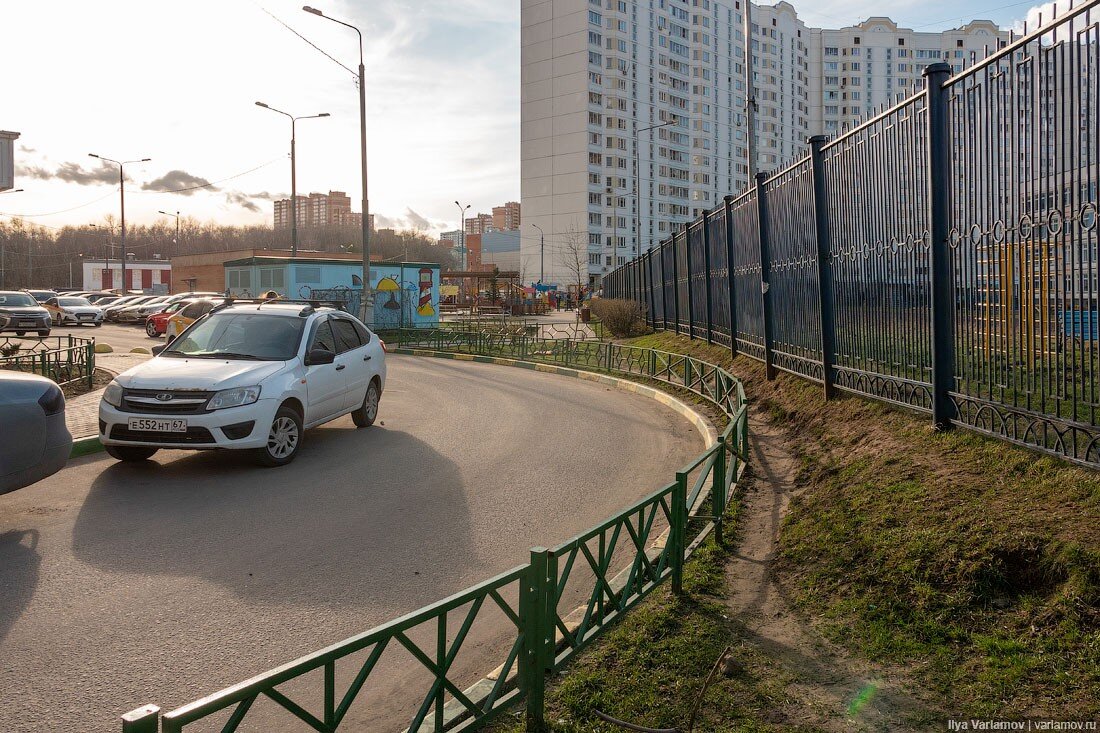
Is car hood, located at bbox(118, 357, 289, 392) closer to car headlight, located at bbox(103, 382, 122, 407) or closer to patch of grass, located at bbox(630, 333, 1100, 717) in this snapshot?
car headlight, located at bbox(103, 382, 122, 407)

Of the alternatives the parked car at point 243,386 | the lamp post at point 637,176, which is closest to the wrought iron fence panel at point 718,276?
the parked car at point 243,386

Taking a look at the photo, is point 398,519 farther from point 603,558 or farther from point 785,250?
point 785,250

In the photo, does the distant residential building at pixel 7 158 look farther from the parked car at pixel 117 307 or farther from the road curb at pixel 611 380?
the parked car at pixel 117 307

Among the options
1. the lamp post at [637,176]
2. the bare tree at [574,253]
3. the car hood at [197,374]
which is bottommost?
the car hood at [197,374]

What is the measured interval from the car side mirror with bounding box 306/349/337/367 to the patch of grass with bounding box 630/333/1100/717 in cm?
586

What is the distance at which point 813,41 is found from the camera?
432ft

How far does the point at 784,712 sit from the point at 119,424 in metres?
7.33

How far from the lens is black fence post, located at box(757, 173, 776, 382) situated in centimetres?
1215

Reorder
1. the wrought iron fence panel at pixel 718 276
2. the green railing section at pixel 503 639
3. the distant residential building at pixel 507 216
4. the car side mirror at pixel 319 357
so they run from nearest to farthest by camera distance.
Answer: the green railing section at pixel 503 639 → the car side mirror at pixel 319 357 → the wrought iron fence panel at pixel 718 276 → the distant residential building at pixel 507 216

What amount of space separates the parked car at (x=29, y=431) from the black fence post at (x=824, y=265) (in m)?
7.47

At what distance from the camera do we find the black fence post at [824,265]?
9.37m

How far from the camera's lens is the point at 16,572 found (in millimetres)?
5660

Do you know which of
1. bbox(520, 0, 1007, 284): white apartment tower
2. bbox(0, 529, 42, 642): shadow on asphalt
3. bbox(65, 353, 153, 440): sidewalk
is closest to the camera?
bbox(0, 529, 42, 642): shadow on asphalt

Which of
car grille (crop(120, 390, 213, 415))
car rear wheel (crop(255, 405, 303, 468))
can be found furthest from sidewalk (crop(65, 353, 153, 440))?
car rear wheel (crop(255, 405, 303, 468))
